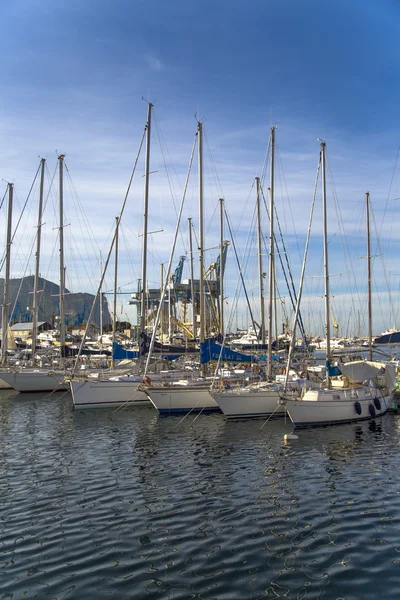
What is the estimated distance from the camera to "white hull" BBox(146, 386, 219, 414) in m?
30.5

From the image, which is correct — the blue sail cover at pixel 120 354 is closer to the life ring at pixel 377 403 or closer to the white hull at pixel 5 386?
the white hull at pixel 5 386

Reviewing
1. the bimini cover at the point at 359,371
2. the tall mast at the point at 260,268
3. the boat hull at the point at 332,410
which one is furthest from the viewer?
the tall mast at the point at 260,268

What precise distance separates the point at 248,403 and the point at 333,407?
497 cm

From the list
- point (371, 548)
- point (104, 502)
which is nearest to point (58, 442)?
point (104, 502)

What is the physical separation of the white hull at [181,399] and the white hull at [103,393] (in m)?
2.44

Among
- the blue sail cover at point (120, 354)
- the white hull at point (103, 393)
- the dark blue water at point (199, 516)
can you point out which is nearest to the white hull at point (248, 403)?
the dark blue water at point (199, 516)

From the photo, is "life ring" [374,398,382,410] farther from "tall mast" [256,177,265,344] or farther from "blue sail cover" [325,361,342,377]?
"tall mast" [256,177,265,344]

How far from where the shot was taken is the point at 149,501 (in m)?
14.8

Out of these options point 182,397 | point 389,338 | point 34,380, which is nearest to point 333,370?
point 182,397

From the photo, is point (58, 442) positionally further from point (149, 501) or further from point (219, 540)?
point (219, 540)

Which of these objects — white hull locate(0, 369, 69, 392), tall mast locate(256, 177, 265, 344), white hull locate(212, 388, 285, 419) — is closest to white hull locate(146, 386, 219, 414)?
white hull locate(212, 388, 285, 419)

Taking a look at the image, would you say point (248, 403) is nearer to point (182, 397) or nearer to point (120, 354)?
point (182, 397)

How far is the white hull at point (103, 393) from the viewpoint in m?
32.9

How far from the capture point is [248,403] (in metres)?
29.0
